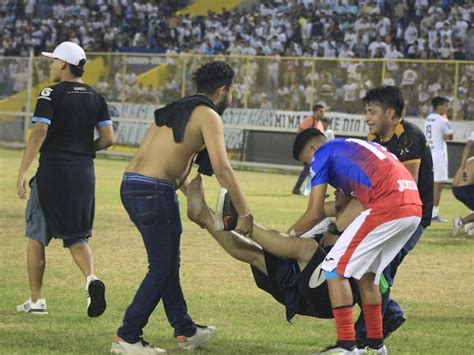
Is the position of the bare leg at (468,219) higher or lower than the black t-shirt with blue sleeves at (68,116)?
lower

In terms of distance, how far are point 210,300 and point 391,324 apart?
2371 millimetres

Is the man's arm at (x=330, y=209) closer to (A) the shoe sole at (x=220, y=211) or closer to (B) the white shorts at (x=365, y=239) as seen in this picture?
(B) the white shorts at (x=365, y=239)

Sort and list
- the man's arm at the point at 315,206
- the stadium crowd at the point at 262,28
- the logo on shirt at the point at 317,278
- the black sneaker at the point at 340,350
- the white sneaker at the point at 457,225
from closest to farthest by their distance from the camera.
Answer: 1. the man's arm at the point at 315,206
2. the black sneaker at the point at 340,350
3. the logo on shirt at the point at 317,278
4. the white sneaker at the point at 457,225
5. the stadium crowd at the point at 262,28

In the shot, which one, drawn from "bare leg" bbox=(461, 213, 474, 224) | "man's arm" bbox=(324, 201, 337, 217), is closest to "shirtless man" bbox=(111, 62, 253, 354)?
"man's arm" bbox=(324, 201, 337, 217)

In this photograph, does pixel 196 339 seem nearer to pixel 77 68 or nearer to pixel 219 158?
pixel 219 158

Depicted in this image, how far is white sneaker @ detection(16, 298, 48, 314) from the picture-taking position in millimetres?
8945

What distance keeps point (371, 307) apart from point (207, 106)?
67.2 inches

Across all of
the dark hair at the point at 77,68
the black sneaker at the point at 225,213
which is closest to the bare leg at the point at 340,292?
the black sneaker at the point at 225,213

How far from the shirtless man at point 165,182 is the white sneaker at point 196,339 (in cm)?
35

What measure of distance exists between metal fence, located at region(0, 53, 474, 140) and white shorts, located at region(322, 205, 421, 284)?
68.2 ft

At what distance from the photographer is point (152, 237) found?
725 centimetres

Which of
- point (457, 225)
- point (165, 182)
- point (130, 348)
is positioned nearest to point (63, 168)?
point (165, 182)

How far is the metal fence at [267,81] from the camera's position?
2822 centimetres

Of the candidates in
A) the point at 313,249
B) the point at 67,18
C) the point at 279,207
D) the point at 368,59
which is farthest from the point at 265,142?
the point at 313,249
